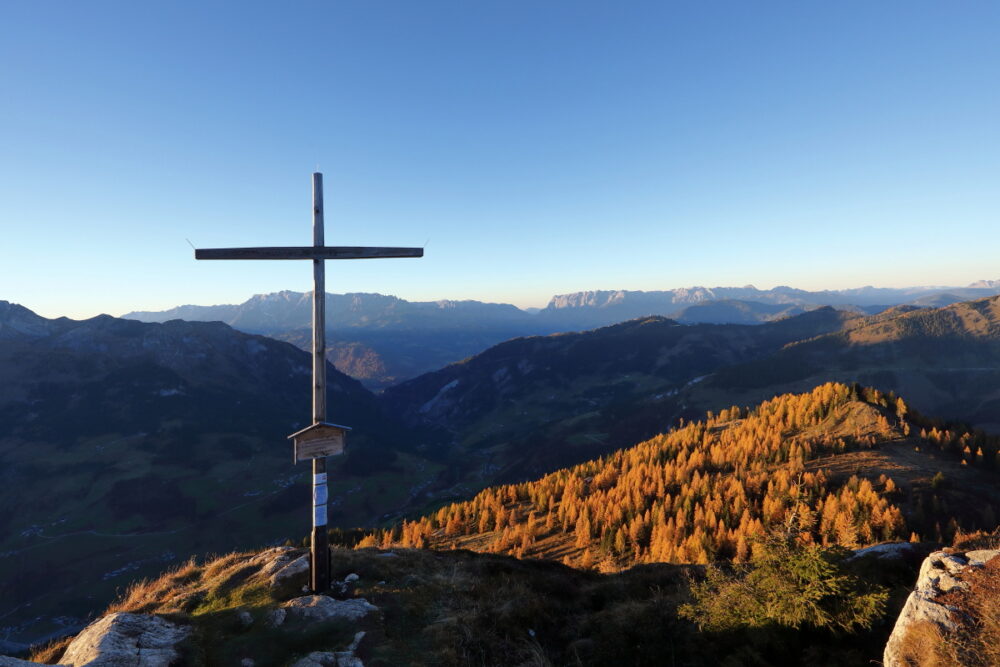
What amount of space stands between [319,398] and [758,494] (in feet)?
169

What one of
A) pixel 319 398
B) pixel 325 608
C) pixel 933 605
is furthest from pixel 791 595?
pixel 319 398

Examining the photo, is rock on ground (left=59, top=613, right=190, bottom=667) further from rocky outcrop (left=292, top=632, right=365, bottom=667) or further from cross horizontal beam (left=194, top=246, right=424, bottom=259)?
cross horizontal beam (left=194, top=246, right=424, bottom=259)

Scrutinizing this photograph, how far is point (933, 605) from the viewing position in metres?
9.34

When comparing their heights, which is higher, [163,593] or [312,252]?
[312,252]

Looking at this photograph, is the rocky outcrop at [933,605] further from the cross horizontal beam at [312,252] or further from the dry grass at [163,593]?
the dry grass at [163,593]

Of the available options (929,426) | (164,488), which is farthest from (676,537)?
(164,488)

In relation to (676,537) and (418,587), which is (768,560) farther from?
(676,537)

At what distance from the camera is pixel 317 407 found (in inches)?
627

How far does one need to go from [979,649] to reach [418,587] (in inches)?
643

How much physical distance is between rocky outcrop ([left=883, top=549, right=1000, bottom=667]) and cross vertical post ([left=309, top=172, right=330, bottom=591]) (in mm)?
16682

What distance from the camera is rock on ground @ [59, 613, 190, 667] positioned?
10625mm

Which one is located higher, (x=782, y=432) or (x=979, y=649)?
(x=979, y=649)

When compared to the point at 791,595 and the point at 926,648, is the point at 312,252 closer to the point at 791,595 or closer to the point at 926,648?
the point at 791,595

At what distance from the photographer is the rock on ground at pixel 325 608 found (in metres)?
13.8
